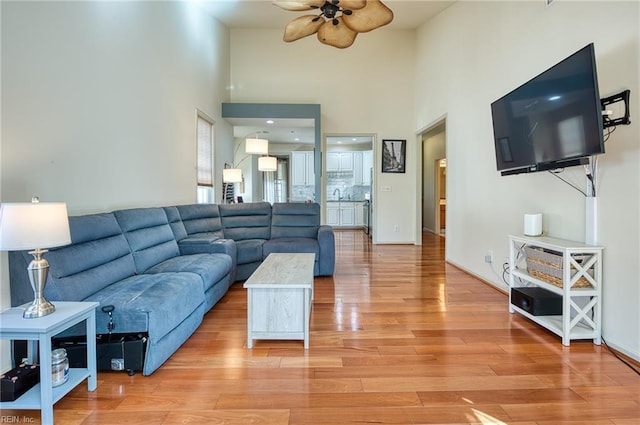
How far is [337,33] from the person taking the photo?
310 cm

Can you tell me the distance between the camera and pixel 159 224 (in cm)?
320

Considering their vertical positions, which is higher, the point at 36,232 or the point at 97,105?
the point at 97,105

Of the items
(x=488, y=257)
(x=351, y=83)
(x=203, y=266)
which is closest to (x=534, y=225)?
(x=488, y=257)

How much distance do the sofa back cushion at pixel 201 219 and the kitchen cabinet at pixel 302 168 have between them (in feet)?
17.7

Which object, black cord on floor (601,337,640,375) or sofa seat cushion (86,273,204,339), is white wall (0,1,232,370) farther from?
black cord on floor (601,337,640,375)

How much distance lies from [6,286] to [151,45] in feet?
8.83

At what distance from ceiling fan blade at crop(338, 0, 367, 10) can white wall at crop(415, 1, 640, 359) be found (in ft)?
5.39

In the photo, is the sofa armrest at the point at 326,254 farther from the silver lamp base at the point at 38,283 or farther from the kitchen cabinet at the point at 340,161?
Answer: the kitchen cabinet at the point at 340,161

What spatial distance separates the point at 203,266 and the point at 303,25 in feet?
7.79

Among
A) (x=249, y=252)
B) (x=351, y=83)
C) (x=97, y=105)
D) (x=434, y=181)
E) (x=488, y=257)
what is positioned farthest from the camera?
(x=434, y=181)

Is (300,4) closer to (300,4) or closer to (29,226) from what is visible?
(300,4)

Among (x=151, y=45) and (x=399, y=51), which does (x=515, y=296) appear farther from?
(x=399, y=51)

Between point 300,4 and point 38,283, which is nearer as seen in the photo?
point 38,283

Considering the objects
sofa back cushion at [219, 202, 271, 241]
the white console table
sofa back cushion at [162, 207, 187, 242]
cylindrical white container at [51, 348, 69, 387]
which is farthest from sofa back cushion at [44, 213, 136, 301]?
the white console table
